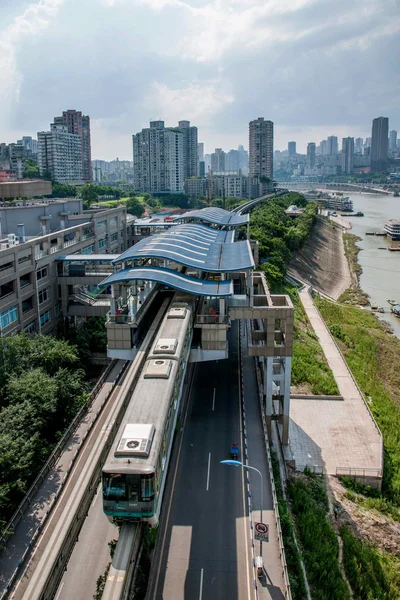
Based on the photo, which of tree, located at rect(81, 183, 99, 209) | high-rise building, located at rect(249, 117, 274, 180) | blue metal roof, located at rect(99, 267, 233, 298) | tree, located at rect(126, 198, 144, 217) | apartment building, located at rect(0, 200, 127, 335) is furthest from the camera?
high-rise building, located at rect(249, 117, 274, 180)

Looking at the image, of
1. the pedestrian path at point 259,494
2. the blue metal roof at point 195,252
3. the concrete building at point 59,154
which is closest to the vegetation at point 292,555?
the pedestrian path at point 259,494

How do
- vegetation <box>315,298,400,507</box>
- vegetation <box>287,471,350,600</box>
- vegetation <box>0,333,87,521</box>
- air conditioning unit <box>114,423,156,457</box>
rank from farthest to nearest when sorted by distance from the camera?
vegetation <box>315,298,400,507</box>
vegetation <box>0,333,87,521</box>
vegetation <box>287,471,350,600</box>
air conditioning unit <box>114,423,156,457</box>

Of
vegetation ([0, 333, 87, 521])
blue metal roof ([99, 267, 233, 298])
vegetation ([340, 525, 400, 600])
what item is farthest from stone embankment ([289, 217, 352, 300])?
vegetation ([340, 525, 400, 600])

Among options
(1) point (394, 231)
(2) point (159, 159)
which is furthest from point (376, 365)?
(2) point (159, 159)

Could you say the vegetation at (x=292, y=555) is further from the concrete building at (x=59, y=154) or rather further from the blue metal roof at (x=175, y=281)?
the concrete building at (x=59, y=154)

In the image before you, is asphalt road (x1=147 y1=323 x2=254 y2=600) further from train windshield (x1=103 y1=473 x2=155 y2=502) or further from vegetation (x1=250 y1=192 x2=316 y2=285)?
vegetation (x1=250 y1=192 x2=316 y2=285)

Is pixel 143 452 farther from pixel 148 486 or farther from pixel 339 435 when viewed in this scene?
pixel 339 435
